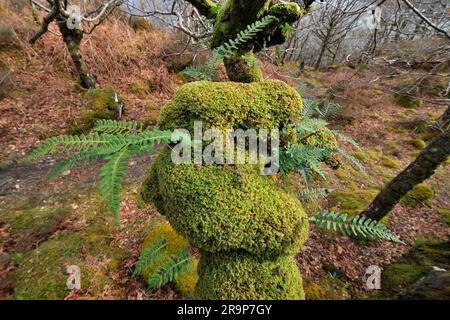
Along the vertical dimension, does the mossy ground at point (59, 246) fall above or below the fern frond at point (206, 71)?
below

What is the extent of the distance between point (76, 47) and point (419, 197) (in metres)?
10.00

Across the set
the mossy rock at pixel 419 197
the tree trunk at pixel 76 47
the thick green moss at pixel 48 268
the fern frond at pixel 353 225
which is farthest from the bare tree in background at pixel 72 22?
the mossy rock at pixel 419 197

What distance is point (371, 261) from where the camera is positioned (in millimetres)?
3525

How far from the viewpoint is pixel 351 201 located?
465cm

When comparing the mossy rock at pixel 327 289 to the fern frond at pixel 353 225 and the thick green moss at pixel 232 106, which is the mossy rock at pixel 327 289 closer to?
the fern frond at pixel 353 225

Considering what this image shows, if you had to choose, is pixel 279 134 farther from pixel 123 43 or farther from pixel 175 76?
pixel 123 43

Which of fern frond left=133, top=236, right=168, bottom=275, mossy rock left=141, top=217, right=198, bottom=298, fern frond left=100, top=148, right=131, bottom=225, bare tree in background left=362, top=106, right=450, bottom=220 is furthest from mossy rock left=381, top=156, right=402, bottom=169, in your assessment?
fern frond left=100, top=148, right=131, bottom=225

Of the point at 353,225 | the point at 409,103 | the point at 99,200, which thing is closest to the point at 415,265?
the point at 353,225

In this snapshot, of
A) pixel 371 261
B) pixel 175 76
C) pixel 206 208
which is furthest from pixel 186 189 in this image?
pixel 175 76

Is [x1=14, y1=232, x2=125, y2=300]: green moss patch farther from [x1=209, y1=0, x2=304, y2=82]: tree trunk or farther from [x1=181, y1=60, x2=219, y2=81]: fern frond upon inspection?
[x1=209, y1=0, x2=304, y2=82]: tree trunk

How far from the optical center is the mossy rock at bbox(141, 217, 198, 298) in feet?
8.43

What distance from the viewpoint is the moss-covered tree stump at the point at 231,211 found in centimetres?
143

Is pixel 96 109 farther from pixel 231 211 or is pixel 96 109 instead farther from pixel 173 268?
pixel 231 211

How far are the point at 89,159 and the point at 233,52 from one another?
148 centimetres
